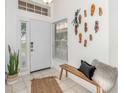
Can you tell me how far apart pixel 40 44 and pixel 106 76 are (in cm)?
280

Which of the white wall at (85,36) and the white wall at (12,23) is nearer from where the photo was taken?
the white wall at (85,36)

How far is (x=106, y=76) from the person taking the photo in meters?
1.64

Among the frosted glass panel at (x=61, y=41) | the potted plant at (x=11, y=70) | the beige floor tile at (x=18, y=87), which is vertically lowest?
the beige floor tile at (x=18, y=87)

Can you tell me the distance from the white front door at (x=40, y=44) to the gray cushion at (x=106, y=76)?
2506 mm

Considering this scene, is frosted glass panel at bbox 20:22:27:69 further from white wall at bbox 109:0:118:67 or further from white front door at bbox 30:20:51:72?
white wall at bbox 109:0:118:67

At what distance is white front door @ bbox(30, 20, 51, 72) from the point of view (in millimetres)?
3578

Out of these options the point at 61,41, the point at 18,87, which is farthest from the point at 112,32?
the point at 18,87

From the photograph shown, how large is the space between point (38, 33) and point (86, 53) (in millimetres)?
2132

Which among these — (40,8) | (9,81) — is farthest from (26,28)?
(9,81)

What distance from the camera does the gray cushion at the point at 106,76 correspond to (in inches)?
62.3

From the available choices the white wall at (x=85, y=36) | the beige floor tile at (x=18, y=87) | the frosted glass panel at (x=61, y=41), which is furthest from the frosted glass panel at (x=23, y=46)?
the white wall at (x=85, y=36)

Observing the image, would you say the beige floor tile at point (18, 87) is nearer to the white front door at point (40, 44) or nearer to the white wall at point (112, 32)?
the white front door at point (40, 44)

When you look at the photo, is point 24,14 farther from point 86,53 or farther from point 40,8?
point 86,53

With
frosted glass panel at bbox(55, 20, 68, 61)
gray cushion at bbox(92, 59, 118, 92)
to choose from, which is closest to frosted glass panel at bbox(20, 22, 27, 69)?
frosted glass panel at bbox(55, 20, 68, 61)
